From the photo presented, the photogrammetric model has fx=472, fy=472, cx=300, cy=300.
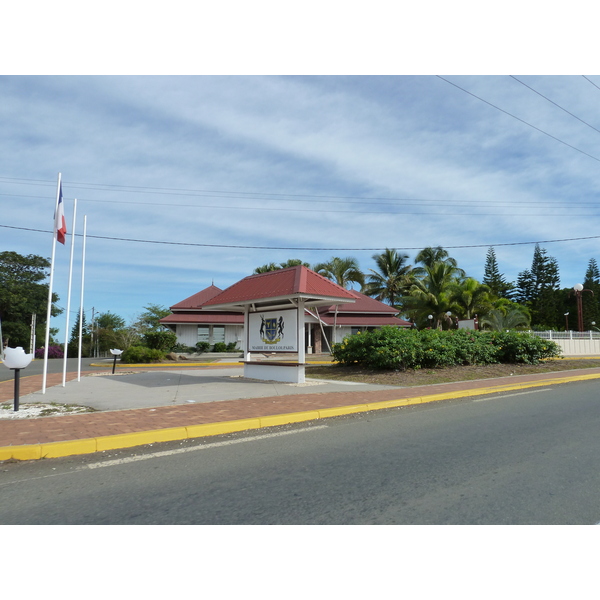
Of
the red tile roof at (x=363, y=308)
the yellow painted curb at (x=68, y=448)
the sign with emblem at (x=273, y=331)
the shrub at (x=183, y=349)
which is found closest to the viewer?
the yellow painted curb at (x=68, y=448)

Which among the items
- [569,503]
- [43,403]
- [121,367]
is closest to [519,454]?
[569,503]

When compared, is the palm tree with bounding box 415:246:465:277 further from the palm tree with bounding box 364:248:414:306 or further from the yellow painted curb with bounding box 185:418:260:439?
the yellow painted curb with bounding box 185:418:260:439

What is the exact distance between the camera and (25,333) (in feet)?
160

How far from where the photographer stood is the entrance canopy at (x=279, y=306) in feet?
42.4

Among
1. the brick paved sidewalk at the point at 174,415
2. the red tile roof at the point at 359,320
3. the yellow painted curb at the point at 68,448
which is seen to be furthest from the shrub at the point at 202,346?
the yellow painted curb at the point at 68,448

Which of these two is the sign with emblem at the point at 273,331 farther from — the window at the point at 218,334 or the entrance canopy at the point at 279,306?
the window at the point at 218,334

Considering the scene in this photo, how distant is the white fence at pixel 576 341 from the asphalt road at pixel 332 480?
26.0m

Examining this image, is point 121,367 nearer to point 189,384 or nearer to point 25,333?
point 189,384

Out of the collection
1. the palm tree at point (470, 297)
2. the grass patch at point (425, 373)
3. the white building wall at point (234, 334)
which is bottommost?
the grass patch at point (425, 373)

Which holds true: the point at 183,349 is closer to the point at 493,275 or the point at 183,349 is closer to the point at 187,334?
the point at 187,334

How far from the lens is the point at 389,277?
149 ft

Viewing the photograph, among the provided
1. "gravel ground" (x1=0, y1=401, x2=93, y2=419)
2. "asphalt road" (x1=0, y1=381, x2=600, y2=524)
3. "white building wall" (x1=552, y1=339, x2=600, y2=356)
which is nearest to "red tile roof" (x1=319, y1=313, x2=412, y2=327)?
"white building wall" (x1=552, y1=339, x2=600, y2=356)

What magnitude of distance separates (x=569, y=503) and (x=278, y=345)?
999 cm

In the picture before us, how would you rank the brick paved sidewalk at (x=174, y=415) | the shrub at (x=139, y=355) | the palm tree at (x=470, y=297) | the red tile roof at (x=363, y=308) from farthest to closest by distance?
the palm tree at (x=470, y=297) → the red tile roof at (x=363, y=308) → the shrub at (x=139, y=355) → the brick paved sidewalk at (x=174, y=415)
